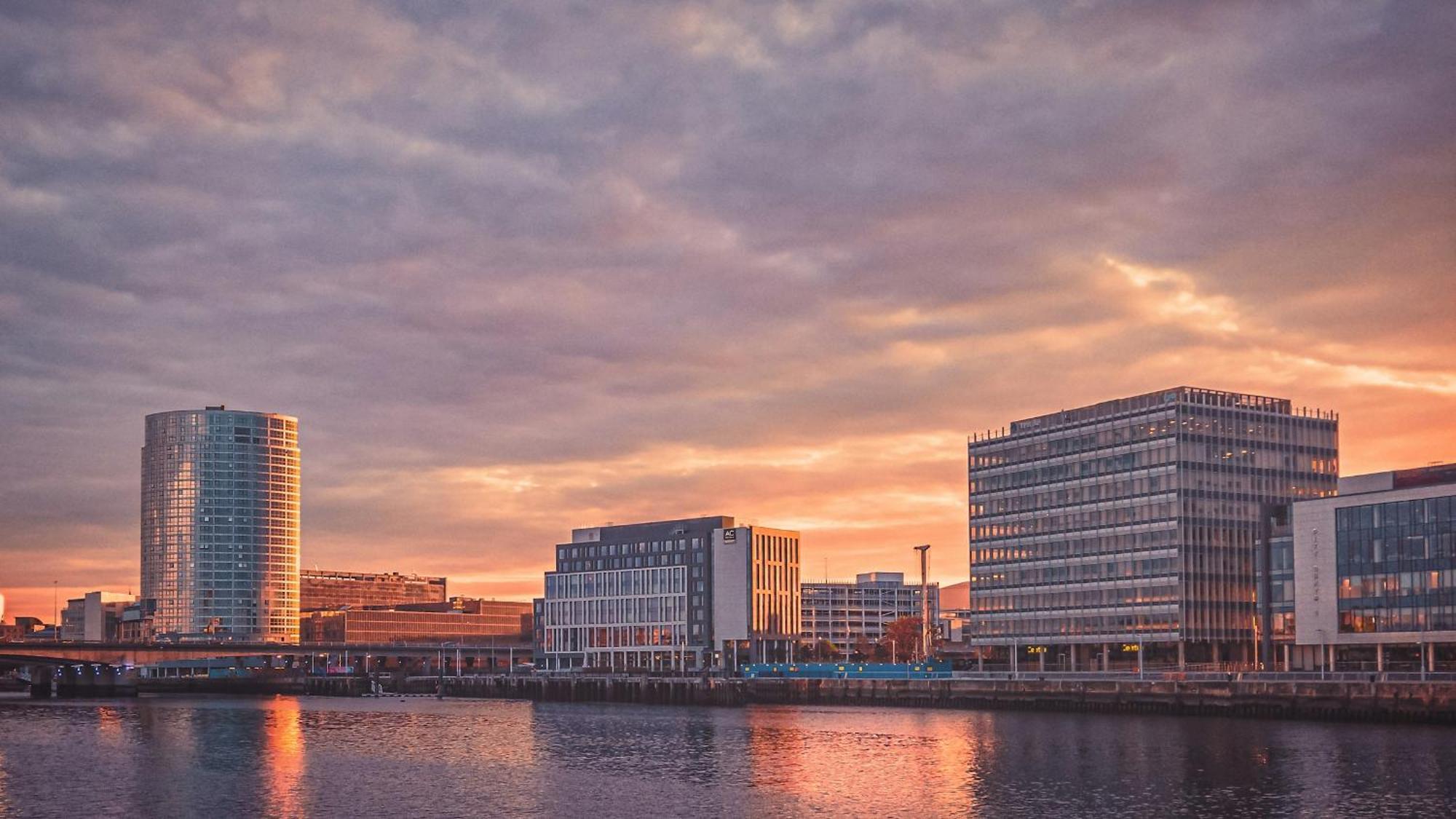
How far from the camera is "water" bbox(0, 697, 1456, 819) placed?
8044 cm

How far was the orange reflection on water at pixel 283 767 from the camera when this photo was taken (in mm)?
83438

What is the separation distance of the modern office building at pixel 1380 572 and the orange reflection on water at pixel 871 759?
4324 centimetres

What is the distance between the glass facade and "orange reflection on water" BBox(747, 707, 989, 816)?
146ft

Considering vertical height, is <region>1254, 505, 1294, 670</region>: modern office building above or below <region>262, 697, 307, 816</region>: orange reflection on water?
above

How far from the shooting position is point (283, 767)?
10644 cm

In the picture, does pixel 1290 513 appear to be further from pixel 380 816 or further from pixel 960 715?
pixel 380 816

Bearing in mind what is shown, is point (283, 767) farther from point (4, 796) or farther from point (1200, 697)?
point (1200, 697)

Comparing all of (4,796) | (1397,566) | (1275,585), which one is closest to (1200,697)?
(1397,566)

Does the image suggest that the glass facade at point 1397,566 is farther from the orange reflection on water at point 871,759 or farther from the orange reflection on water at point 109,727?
the orange reflection on water at point 109,727

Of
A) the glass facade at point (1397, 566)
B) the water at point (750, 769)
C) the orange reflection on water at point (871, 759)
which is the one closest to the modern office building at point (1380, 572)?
the glass facade at point (1397, 566)

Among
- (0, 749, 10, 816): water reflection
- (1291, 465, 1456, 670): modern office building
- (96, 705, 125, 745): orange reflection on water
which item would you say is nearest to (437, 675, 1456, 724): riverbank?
(1291, 465, 1456, 670): modern office building

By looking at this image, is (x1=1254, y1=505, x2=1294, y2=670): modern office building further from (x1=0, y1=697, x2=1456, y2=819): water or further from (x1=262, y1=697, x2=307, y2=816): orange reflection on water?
(x1=262, y1=697, x2=307, y2=816): orange reflection on water

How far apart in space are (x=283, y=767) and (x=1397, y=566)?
11284 centimetres

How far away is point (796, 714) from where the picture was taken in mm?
169625
